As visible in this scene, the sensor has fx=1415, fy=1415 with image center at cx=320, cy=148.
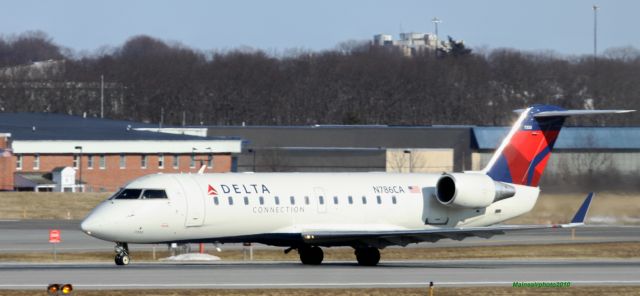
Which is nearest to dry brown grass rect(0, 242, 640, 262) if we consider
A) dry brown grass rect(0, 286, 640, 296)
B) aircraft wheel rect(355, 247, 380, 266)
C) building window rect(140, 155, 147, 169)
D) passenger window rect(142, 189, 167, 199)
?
aircraft wheel rect(355, 247, 380, 266)

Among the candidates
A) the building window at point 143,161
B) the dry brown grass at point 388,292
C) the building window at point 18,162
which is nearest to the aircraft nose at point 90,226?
the dry brown grass at point 388,292

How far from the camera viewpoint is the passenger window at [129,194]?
40156mm

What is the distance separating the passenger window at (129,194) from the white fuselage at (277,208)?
0.16m

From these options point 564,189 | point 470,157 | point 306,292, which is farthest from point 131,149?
point 306,292

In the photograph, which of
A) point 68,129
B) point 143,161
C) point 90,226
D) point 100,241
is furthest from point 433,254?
point 68,129

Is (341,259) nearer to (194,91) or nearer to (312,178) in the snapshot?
(312,178)

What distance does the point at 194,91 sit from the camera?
178000 mm

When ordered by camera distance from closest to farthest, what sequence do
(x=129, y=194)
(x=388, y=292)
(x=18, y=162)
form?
(x=388, y=292) → (x=129, y=194) → (x=18, y=162)

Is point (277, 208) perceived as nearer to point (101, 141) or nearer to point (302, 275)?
point (302, 275)

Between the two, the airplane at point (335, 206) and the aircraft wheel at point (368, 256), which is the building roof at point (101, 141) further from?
the aircraft wheel at point (368, 256)

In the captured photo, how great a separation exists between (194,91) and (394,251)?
126060mm

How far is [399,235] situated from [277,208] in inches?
145

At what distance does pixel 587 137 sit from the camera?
332ft

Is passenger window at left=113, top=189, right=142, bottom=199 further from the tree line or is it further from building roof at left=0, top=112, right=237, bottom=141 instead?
the tree line
